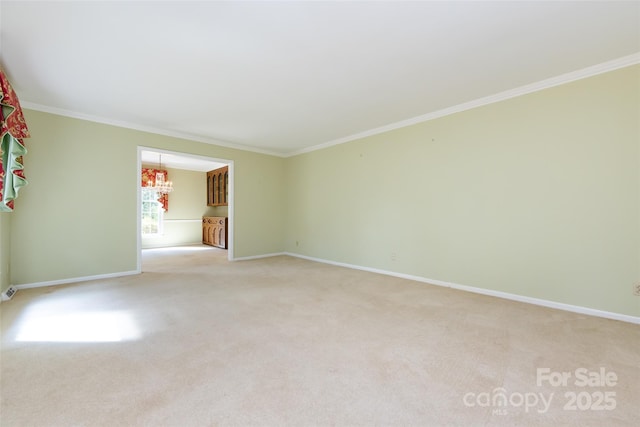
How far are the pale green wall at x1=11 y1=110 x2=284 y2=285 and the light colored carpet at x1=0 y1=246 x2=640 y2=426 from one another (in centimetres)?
69

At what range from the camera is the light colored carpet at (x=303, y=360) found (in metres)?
1.34

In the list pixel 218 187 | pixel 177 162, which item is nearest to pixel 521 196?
pixel 218 187

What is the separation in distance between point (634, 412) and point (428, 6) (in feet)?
8.68

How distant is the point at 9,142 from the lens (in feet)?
8.36

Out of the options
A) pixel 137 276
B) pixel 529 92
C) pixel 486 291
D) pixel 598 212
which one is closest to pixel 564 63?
pixel 529 92

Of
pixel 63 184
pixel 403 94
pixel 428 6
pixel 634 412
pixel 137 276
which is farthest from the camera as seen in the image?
pixel 137 276

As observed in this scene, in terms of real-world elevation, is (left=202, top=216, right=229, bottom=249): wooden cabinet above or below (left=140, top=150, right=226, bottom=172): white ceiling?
below

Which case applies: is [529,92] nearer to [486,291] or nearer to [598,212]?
[598,212]

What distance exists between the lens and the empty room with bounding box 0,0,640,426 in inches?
60.4

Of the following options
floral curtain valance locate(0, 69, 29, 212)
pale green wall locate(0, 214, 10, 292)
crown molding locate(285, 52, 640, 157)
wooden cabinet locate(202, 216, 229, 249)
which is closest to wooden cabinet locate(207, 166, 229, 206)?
wooden cabinet locate(202, 216, 229, 249)

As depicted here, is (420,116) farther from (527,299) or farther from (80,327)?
(80,327)

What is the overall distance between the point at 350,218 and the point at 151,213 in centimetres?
606

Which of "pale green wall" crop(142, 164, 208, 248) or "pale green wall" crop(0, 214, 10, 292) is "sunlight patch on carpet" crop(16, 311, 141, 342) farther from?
"pale green wall" crop(142, 164, 208, 248)

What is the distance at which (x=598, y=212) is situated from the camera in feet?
8.56
